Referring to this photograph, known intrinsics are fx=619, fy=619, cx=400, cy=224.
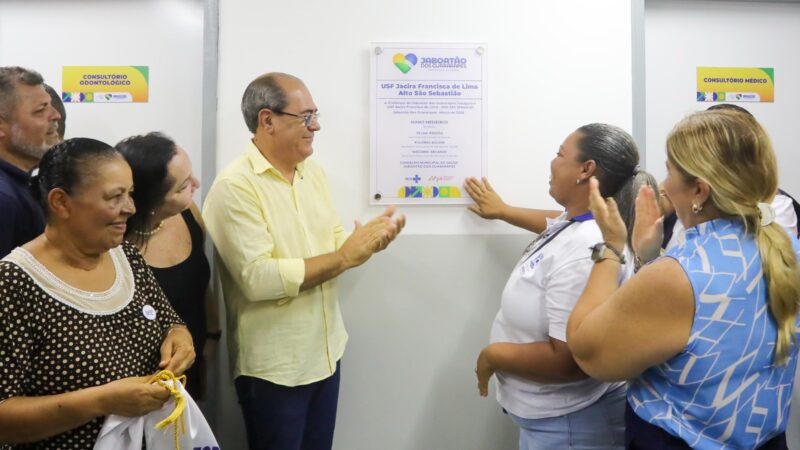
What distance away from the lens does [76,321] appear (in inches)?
52.1

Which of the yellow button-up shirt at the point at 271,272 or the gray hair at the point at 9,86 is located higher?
the gray hair at the point at 9,86

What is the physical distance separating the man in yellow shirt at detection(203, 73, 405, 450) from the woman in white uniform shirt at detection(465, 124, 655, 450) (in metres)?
0.51

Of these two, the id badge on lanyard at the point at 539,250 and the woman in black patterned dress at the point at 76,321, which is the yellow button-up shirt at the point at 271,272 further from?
the id badge on lanyard at the point at 539,250

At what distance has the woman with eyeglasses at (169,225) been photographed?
1858 mm

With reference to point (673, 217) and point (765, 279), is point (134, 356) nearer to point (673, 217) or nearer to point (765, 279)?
point (765, 279)

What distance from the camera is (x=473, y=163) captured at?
8.05 ft

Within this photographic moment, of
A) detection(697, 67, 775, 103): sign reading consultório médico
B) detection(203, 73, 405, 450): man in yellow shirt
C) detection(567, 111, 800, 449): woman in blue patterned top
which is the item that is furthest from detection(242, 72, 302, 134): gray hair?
detection(697, 67, 775, 103): sign reading consultório médico

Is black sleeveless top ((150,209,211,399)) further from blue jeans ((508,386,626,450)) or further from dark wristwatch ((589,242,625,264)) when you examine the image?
dark wristwatch ((589,242,625,264))

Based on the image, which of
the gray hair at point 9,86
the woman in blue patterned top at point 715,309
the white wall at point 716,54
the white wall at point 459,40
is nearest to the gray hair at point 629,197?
the woman in blue patterned top at point 715,309

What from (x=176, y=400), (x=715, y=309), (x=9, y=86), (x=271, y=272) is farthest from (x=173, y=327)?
(x=715, y=309)

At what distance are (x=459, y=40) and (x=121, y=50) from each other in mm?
1358

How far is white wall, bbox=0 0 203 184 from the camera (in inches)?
97.3

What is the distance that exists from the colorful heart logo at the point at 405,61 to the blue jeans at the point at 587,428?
1.38 m

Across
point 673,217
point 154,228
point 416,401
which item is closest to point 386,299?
point 416,401
